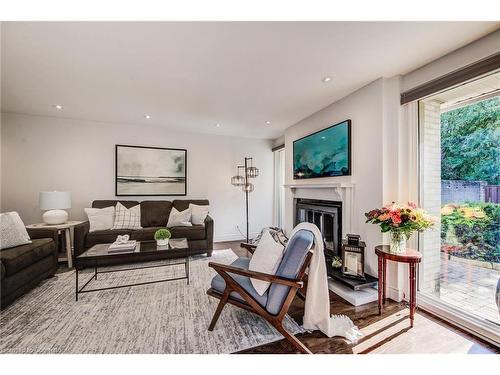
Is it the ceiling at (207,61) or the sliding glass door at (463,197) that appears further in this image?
the sliding glass door at (463,197)

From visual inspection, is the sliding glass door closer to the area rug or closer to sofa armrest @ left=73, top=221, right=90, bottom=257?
the area rug

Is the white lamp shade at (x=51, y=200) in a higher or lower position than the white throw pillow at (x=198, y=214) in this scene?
higher

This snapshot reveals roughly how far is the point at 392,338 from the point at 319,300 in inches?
24.8

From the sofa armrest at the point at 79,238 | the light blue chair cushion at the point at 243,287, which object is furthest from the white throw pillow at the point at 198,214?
the light blue chair cushion at the point at 243,287

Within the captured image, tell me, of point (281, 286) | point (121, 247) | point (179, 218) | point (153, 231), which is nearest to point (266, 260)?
point (281, 286)

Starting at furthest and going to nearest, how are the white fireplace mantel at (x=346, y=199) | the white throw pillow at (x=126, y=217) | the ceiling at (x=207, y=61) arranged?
the white throw pillow at (x=126, y=217) < the white fireplace mantel at (x=346, y=199) < the ceiling at (x=207, y=61)

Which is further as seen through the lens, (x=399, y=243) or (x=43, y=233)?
(x=43, y=233)

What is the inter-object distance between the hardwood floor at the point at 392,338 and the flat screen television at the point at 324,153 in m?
1.63

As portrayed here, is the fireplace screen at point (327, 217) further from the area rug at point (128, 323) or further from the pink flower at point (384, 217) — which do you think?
the area rug at point (128, 323)

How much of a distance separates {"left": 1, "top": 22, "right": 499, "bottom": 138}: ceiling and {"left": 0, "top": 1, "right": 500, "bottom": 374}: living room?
2 centimetres

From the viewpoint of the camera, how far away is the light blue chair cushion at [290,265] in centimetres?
156

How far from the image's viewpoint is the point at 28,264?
2.29 metres

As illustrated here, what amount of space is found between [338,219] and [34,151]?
16.9ft

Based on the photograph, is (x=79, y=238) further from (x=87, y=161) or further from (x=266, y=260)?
(x=266, y=260)
